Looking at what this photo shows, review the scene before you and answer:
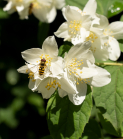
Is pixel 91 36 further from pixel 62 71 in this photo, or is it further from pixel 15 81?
pixel 15 81

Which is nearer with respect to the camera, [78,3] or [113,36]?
[113,36]

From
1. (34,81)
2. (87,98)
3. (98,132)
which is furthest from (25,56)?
(98,132)

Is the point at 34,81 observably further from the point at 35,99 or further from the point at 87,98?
the point at 35,99

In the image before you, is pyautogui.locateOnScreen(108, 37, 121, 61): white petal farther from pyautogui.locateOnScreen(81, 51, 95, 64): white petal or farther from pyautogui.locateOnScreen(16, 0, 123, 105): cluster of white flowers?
pyautogui.locateOnScreen(81, 51, 95, 64): white petal

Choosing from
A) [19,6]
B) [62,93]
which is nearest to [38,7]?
[19,6]

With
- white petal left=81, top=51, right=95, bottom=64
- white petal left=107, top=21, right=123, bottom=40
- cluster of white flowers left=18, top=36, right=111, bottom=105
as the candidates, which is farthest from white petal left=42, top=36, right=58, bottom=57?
white petal left=107, top=21, right=123, bottom=40

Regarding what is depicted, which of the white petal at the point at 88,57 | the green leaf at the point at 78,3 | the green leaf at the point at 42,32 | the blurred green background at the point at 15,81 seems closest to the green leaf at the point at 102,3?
the green leaf at the point at 78,3
